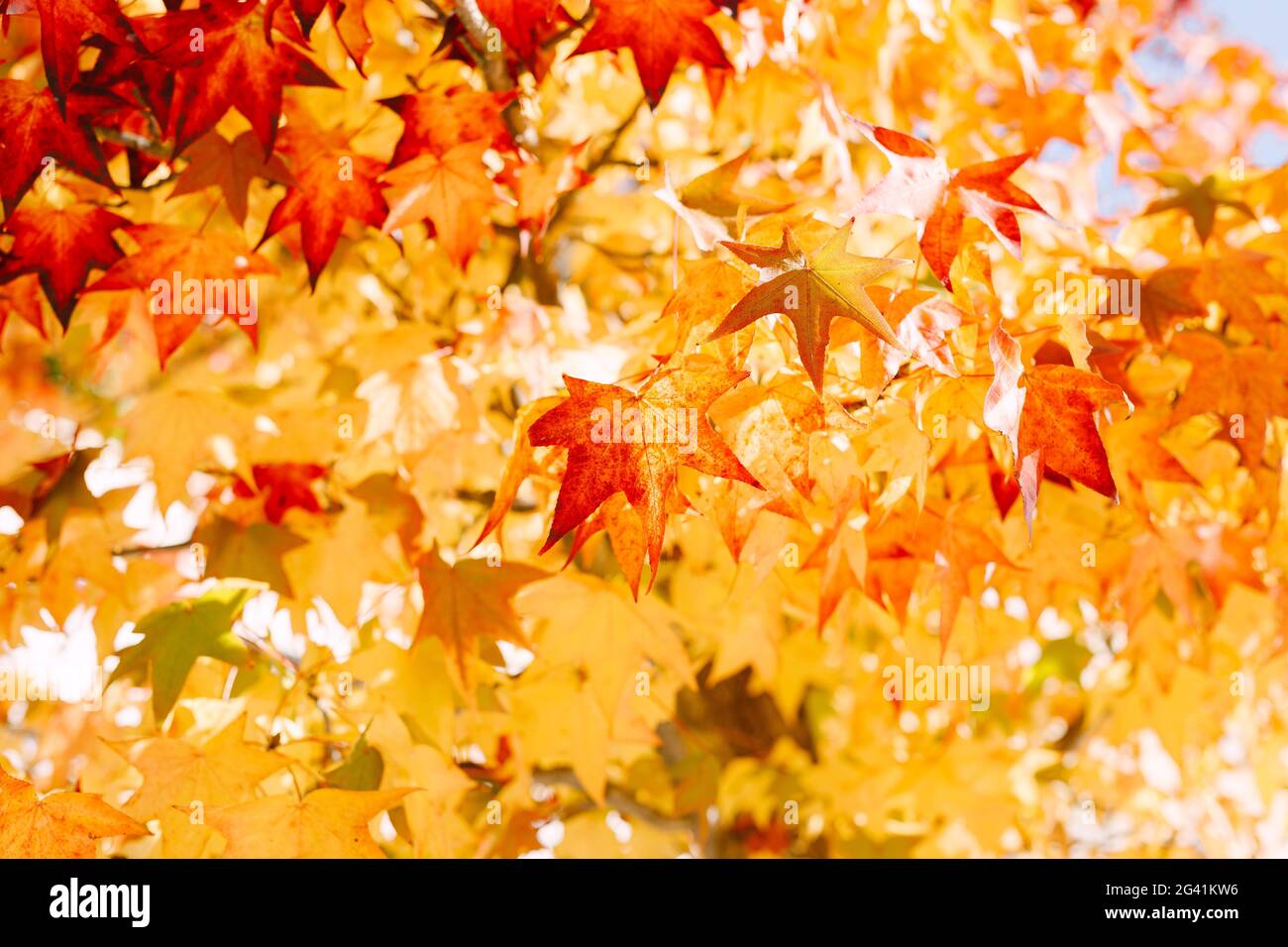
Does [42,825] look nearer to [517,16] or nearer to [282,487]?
[282,487]

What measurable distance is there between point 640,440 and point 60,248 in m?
1.12

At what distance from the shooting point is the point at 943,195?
1.44 metres

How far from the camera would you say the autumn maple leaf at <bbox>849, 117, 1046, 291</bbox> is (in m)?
1.39

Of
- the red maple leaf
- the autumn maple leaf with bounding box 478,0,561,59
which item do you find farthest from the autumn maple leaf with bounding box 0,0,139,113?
the red maple leaf

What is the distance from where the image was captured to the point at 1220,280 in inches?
70.5

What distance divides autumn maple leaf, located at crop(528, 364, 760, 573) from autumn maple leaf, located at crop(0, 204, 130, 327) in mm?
971

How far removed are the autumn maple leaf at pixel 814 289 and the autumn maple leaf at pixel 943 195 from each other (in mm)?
184

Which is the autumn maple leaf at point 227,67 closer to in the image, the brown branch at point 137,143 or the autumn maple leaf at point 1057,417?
the brown branch at point 137,143

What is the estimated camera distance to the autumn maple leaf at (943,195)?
1395 mm

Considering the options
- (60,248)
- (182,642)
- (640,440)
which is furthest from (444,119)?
(182,642)

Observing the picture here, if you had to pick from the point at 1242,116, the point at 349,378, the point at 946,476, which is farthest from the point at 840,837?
the point at 1242,116

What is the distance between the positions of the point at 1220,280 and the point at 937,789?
162 centimetres

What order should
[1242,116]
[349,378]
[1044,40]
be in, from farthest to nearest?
[1242,116] → [1044,40] → [349,378]
